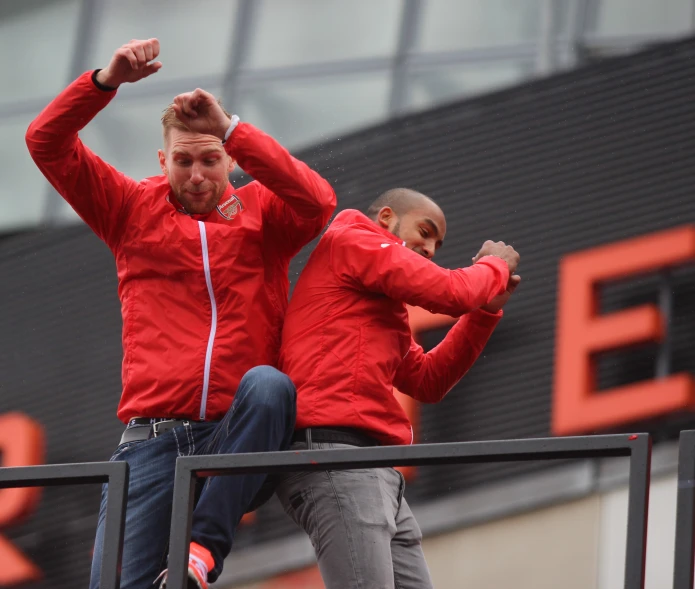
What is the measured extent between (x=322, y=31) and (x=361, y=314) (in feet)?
26.3

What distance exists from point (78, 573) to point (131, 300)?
22.9ft

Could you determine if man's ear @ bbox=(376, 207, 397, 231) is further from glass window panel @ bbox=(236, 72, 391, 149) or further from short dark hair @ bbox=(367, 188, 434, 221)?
glass window panel @ bbox=(236, 72, 391, 149)

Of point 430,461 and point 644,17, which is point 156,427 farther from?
point 644,17

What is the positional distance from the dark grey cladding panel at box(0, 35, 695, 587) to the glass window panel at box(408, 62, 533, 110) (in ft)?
1.03

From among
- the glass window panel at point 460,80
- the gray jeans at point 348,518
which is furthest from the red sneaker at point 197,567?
the glass window panel at point 460,80

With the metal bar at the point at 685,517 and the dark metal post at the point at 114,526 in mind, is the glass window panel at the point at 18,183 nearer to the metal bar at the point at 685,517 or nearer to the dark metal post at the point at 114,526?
the dark metal post at the point at 114,526

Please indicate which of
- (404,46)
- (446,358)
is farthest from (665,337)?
(446,358)

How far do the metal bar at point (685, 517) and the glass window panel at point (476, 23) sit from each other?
7572 mm

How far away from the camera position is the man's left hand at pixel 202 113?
11.7 feet

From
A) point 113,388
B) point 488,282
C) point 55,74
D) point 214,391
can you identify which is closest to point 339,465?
point 214,391

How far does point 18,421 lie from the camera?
10.7 m

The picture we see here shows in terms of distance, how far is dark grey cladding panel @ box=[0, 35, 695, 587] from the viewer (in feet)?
29.2

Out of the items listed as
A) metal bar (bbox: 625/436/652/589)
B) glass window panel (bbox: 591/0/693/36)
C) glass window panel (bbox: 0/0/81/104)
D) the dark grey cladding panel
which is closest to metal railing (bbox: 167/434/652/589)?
metal bar (bbox: 625/436/652/589)

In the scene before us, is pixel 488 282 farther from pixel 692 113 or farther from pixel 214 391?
pixel 692 113
